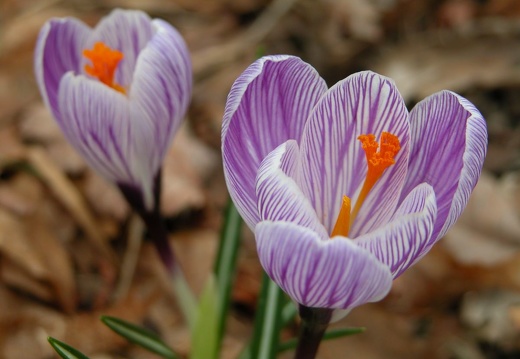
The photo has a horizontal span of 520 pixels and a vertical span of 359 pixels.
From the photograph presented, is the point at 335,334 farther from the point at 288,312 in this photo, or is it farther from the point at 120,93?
the point at 120,93

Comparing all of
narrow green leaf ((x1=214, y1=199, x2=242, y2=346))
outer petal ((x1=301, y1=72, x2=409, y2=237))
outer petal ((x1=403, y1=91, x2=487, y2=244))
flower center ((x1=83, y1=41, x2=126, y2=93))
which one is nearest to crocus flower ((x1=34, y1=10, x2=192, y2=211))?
flower center ((x1=83, y1=41, x2=126, y2=93))

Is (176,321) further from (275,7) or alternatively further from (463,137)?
(275,7)

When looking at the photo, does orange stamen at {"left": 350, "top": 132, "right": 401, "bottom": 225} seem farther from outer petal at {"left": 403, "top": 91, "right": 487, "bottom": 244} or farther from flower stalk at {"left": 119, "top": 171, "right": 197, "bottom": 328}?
flower stalk at {"left": 119, "top": 171, "right": 197, "bottom": 328}

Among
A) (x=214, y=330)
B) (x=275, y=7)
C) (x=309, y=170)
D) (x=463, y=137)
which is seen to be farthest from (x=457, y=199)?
(x=275, y=7)

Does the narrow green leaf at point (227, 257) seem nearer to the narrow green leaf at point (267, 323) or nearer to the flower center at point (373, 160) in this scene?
the narrow green leaf at point (267, 323)

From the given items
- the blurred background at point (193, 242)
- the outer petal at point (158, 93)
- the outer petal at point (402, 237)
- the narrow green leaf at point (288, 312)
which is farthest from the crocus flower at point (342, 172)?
the blurred background at point (193, 242)
